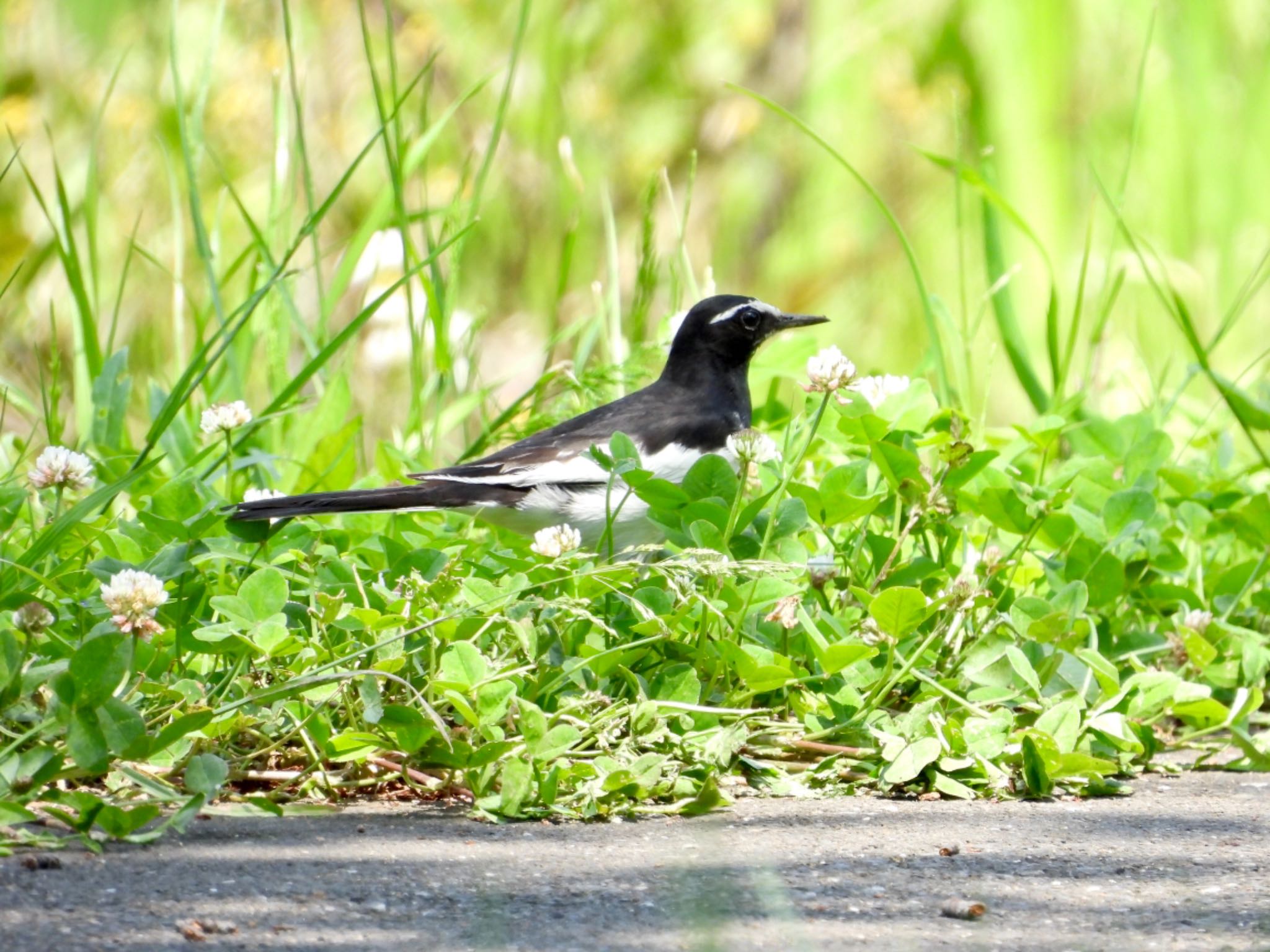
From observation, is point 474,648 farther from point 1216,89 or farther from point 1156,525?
point 1216,89

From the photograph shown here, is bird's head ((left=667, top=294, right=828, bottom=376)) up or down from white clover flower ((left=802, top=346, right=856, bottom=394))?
up

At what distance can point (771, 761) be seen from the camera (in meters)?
2.60

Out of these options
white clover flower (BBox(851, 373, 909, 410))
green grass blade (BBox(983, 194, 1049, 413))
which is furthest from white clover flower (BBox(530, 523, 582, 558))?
green grass blade (BBox(983, 194, 1049, 413))

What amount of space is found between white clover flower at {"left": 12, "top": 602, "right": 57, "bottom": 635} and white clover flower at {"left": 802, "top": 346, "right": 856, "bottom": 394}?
132cm

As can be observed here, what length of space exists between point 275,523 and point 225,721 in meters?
0.58

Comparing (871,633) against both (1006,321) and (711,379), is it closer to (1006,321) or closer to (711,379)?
(711,379)

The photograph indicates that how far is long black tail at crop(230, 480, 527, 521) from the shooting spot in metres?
2.70

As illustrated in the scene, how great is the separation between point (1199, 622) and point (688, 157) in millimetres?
5558

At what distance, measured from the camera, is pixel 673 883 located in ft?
6.02

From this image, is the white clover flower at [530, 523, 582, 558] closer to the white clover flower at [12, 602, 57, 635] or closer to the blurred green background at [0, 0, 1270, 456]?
the white clover flower at [12, 602, 57, 635]

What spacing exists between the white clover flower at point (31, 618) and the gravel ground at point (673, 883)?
38cm

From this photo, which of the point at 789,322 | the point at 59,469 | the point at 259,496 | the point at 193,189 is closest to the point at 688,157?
the point at 789,322

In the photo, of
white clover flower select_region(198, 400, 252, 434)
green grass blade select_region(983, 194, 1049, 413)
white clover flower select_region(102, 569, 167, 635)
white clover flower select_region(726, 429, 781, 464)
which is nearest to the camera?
white clover flower select_region(102, 569, 167, 635)

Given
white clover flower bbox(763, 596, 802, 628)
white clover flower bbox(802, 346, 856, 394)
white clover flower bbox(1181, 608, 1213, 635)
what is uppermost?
white clover flower bbox(802, 346, 856, 394)
